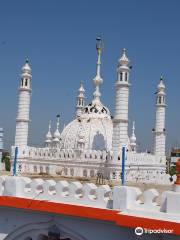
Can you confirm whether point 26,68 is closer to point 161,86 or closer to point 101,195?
point 161,86

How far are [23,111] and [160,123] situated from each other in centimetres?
1207

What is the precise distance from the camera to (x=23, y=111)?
32.8 meters

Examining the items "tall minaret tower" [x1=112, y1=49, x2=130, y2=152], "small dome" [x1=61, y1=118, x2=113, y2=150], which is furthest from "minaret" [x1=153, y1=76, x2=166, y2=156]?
"tall minaret tower" [x1=112, y1=49, x2=130, y2=152]

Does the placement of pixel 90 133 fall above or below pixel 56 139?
above

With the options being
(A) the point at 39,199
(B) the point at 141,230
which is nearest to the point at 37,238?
(A) the point at 39,199

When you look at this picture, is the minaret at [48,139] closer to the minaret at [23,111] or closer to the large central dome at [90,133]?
the large central dome at [90,133]

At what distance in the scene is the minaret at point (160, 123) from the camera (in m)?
33.5

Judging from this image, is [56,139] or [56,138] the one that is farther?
[56,138]

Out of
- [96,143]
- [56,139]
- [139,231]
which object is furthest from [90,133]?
[139,231]

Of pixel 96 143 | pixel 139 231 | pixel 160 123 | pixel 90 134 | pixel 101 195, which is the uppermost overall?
pixel 160 123

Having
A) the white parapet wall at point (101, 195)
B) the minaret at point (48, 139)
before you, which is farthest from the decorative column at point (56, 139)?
the white parapet wall at point (101, 195)

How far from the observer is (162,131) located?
33.4m

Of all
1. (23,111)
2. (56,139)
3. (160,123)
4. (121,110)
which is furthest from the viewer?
(56,139)

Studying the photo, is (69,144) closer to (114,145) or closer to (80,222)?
(114,145)
